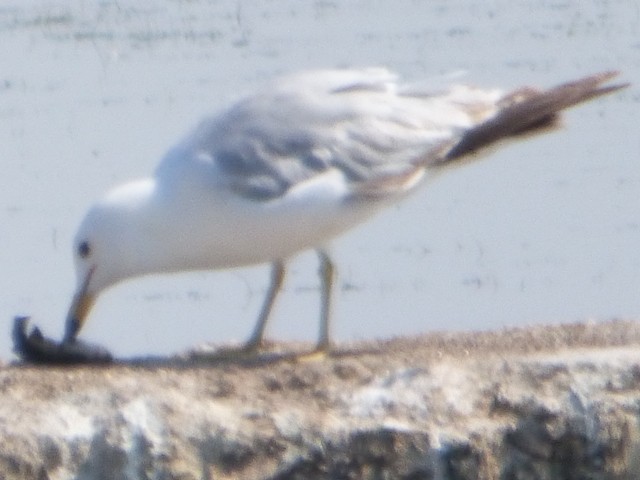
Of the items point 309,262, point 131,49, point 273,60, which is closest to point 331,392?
point 309,262

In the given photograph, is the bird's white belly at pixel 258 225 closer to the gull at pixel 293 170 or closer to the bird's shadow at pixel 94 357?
the gull at pixel 293 170

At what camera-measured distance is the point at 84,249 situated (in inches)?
268

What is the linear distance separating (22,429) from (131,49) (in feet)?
36.8

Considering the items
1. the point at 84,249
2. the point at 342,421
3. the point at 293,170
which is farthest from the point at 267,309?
the point at 342,421

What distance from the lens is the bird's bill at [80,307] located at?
6855 millimetres

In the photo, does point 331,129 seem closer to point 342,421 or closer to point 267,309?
point 267,309

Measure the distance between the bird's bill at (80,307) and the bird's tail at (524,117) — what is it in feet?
4.45

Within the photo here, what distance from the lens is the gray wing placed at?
6.75 metres

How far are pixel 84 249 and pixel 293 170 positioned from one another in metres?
0.80

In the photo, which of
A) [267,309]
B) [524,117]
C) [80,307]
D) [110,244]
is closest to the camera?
[110,244]

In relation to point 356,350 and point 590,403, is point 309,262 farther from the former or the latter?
point 590,403

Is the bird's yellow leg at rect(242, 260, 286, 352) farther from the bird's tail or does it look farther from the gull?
the bird's tail

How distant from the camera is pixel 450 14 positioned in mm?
17781

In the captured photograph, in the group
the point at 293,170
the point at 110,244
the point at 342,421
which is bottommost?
the point at 342,421
